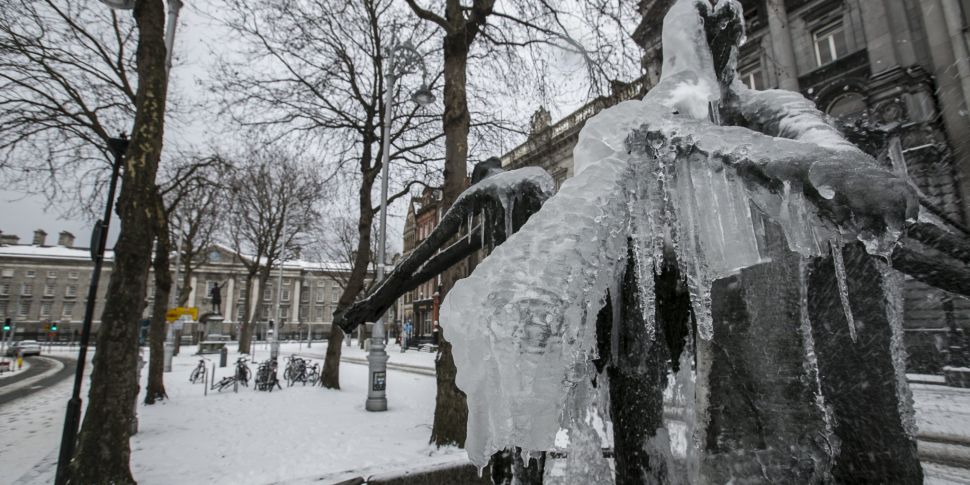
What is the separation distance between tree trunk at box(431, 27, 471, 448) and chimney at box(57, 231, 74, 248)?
295 feet

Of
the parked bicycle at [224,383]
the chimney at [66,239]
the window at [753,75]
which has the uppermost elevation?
the chimney at [66,239]

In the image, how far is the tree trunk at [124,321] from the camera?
206 inches

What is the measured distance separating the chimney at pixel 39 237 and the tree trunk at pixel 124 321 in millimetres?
91869

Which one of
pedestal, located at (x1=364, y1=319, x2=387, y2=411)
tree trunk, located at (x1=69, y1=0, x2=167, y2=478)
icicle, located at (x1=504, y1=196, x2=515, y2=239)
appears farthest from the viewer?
pedestal, located at (x1=364, y1=319, x2=387, y2=411)

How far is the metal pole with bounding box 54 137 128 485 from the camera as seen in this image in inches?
219

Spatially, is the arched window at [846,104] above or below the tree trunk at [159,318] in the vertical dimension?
above

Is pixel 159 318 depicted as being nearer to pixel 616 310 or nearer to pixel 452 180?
pixel 452 180

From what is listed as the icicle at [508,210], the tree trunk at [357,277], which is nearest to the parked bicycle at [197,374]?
the tree trunk at [357,277]

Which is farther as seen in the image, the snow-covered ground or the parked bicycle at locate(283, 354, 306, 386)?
the parked bicycle at locate(283, 354, 306, 386)

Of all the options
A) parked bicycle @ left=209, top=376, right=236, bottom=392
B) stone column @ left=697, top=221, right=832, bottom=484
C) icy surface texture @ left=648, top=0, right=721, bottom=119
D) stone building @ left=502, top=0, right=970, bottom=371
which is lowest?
parked bicycle @ left=209, top=376, right=236, bottom=392

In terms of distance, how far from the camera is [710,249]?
130cm

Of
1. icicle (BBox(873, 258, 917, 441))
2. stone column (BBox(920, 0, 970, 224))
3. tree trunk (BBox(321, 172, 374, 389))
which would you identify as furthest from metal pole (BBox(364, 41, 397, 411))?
stone column (BBox(920, 0, 970, 224))

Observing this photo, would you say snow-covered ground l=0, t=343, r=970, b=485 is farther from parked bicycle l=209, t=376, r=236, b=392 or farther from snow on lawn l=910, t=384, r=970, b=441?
parked bicycle l=209, t=376, r=236, b=392

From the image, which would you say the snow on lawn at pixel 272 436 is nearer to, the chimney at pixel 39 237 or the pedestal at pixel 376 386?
the pedestal at pixel 376 386
